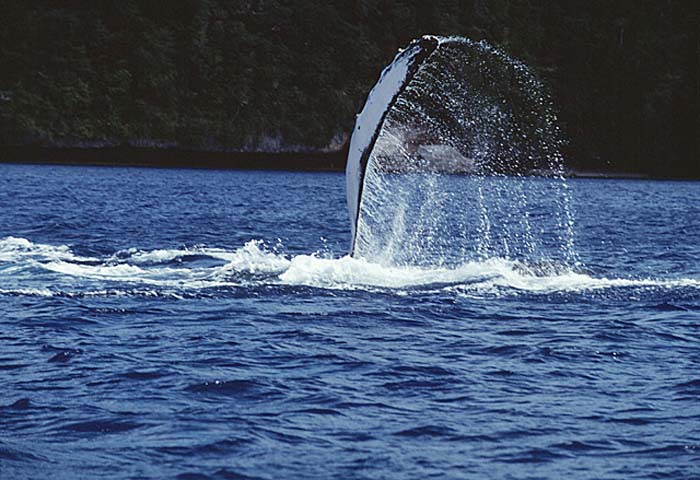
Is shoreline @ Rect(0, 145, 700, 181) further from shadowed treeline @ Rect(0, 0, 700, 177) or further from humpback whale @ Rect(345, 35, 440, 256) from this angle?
humpback whale @ Rect(345, 35, 440, 256)

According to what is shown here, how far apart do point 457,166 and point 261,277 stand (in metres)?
93.3

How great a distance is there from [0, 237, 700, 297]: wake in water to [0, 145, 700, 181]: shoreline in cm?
8498

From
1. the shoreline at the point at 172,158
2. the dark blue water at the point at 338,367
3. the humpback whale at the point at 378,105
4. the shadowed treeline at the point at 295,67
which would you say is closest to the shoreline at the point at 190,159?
the shoreline at the point at 172,158

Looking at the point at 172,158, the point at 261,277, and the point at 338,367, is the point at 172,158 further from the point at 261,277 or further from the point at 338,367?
the point at 338,367

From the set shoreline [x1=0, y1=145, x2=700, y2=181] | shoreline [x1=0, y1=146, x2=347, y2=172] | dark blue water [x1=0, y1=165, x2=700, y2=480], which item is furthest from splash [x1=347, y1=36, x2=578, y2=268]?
shoreline [x1=0, y1=146, x2=347, y2=172]

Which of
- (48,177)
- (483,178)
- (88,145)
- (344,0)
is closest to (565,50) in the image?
(344,0)

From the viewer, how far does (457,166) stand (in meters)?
118

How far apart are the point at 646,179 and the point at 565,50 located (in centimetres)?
2737

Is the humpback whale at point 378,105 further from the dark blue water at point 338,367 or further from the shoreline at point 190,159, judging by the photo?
the shoreline at point 190,159

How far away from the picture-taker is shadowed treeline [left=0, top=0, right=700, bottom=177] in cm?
12312

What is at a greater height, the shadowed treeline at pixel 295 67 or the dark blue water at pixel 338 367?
the shadowed treeline at pixel 295 67

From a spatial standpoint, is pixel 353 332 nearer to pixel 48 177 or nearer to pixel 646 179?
pixel 48 177

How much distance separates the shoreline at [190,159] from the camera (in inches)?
4520

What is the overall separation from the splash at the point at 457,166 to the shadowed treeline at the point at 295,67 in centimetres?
541
